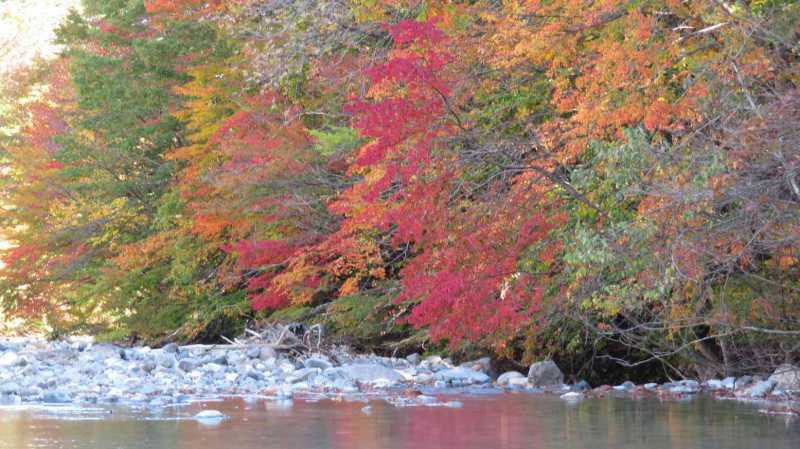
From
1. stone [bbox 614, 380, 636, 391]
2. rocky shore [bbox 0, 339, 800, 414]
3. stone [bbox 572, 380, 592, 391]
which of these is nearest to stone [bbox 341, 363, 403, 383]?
rocky shore [bbox 0, 339, 800, 414]

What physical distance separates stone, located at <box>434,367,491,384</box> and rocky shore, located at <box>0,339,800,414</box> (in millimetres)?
14

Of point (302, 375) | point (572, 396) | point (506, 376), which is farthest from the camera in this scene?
point (506, 376)

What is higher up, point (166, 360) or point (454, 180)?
point (454, 180)

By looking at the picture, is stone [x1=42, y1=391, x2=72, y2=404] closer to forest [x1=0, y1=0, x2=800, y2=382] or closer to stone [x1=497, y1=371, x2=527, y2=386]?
forest [x1=0, y1=0, x2=800, y2=382]

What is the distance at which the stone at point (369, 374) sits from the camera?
1231 centimetres

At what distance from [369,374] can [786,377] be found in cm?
445

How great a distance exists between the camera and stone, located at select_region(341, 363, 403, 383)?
12.3 m

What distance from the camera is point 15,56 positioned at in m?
50.1

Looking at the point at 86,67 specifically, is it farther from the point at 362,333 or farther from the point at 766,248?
the point at 766,248

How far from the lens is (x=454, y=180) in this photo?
1228 cm

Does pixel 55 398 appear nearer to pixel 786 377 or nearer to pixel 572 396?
pixel 572 396

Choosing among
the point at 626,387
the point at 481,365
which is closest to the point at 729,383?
the point at 626,387

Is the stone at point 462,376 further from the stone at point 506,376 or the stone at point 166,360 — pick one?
the stone at point 166,360

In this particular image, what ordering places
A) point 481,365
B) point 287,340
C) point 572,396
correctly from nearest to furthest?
point 572,396, point 481,365, point 287,340
